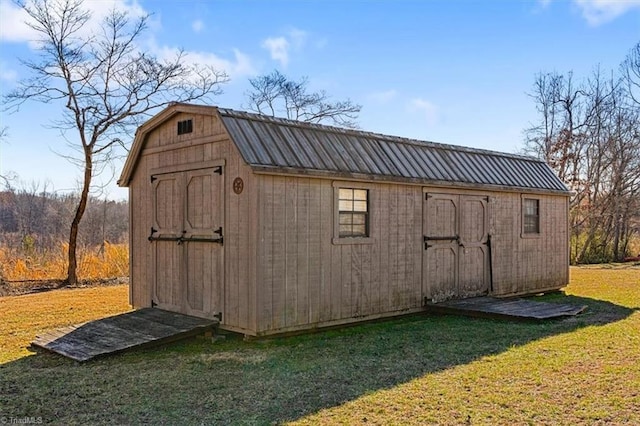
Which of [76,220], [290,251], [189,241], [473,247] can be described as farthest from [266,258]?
[76,220]

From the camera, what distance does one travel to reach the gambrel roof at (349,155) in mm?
6746

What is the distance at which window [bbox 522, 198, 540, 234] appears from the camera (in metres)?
10.6

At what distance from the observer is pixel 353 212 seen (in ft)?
24.8

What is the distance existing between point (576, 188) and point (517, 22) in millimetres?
13676

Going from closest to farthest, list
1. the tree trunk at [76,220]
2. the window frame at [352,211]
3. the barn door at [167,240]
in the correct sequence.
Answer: the window frame at [352,211], the barn door at [167,240], the tree trunk at [76,220]

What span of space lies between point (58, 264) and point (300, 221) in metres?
9.88

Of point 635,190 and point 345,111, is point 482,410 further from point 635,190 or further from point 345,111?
point 635,190

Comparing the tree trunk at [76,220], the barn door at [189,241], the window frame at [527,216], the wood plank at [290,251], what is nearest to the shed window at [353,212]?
the wood plank at [290,251]

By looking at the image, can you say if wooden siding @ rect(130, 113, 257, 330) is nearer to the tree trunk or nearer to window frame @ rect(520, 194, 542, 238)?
the tree trunk

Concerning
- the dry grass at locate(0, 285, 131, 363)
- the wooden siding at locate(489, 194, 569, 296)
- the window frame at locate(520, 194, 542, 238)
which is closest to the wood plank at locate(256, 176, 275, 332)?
the dry grass at locate(0, 285, 131, 363)

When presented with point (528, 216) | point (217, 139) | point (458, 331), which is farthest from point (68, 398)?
point (528, 216)

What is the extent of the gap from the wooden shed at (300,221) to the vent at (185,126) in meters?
0.02

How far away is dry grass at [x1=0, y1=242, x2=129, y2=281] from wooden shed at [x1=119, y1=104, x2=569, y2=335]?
625cm

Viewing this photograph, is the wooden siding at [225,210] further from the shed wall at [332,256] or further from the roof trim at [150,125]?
the shed wall at [332,256]
